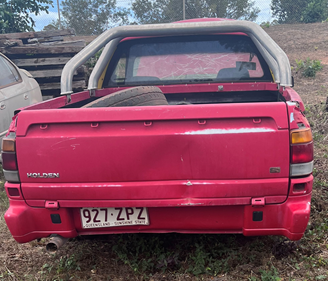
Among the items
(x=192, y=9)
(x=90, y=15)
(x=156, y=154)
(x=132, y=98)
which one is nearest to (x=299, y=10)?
(x=192, y=9)

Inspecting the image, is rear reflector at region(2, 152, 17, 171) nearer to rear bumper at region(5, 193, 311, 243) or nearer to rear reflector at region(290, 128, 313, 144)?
rear bumper at region(5, 193, 311, 243)

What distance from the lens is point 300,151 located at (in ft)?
6.31

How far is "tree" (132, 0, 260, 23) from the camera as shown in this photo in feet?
61.3

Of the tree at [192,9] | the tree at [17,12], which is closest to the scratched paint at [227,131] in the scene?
the tree at [17,12]

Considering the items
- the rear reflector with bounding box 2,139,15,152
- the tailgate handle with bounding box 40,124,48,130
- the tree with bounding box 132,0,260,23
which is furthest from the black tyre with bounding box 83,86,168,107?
the tree with bounding box 132,0,260,23

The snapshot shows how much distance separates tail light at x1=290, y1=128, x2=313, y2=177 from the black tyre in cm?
118

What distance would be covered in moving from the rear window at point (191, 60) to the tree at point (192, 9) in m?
15.5

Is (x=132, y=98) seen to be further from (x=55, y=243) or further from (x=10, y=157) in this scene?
(x=55, y=243)

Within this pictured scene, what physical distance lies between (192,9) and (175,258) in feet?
62.1

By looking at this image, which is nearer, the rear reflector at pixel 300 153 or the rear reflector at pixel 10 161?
the rear reflector at pixel 300 153

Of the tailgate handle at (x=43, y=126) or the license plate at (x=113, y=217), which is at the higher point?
the tailgate handle at (x=43, y=126)

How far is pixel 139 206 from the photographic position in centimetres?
203

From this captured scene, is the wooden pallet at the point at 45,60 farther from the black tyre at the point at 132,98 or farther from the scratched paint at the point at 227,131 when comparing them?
the scratched paint at the point at 227,131

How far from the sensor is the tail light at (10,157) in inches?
80.7
